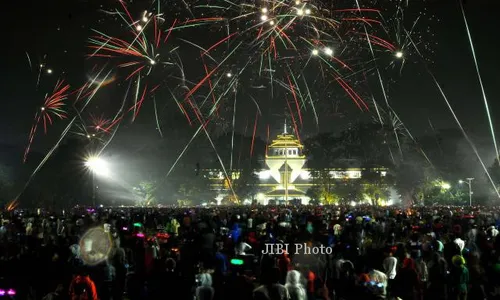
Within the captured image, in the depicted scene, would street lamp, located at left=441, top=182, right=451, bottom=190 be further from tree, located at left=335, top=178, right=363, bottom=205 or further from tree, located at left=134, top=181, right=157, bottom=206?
tree, located at left=134, top=181, right=157, bottom=206

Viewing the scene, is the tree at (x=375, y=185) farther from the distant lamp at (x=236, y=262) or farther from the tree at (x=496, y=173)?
the distant lamp at (x=236, y=262)

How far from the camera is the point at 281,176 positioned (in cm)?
11156

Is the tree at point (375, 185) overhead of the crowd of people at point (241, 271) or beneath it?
overhead

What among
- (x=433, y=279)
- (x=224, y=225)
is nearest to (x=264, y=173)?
(x=224, y=225)

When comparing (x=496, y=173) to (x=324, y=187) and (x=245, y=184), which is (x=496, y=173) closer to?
(x=324, y=187)

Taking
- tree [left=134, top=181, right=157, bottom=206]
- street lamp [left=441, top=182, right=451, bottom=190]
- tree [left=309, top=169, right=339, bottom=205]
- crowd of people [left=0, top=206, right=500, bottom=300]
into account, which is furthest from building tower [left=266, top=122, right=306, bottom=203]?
crowd of people [left=0, top=206, right=500, bottom=300]

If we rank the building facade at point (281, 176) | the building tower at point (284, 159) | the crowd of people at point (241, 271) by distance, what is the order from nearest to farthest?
the crowd of people at point (241, 271), the building facade at point (281, 176), the building tower at point (284, 159)

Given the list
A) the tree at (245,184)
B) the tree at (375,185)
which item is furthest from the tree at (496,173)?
the tree at (245,184)

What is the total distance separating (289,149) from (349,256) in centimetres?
10818

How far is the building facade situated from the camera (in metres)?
95.4

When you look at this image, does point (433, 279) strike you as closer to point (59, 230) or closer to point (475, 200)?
point (59, 230)

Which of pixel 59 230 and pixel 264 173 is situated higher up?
pixel 264 173

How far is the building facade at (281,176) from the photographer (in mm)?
95375

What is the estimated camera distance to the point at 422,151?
3314 inches
